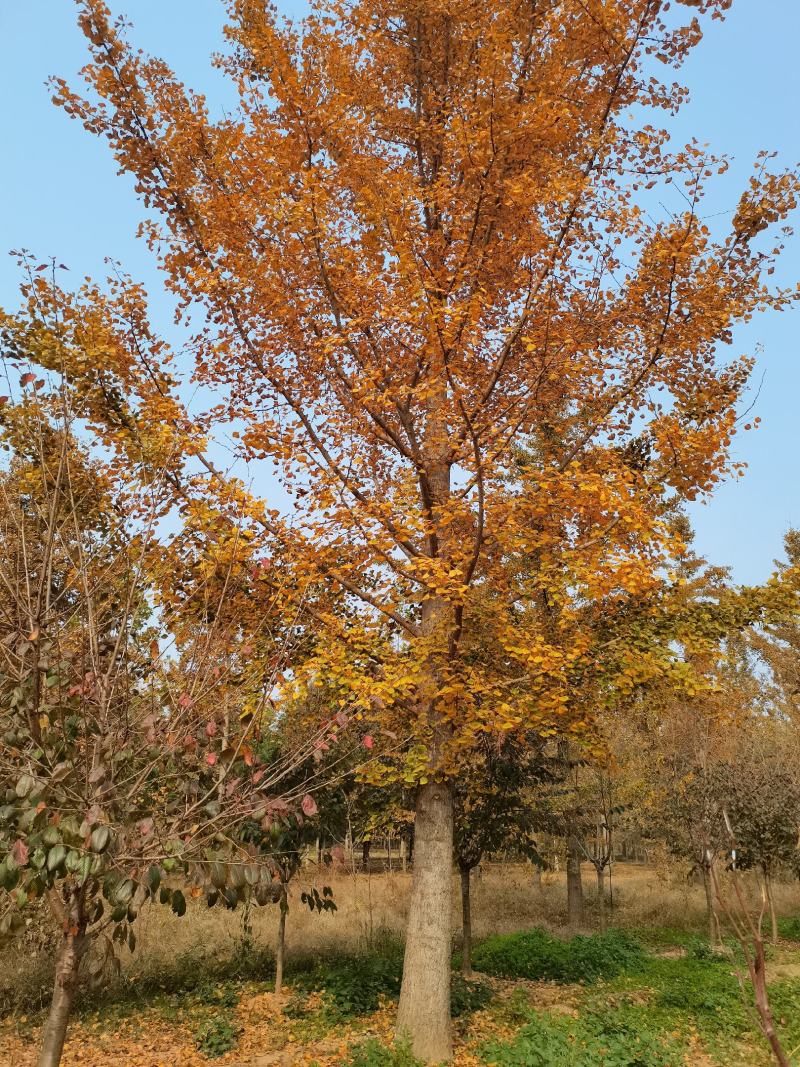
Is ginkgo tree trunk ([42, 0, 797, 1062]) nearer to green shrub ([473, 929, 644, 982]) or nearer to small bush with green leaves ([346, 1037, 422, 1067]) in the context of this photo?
small bush with green leaves ([346, 1037, 422, 1067])

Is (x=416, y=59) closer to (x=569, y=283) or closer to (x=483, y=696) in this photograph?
(x=569, y=283)

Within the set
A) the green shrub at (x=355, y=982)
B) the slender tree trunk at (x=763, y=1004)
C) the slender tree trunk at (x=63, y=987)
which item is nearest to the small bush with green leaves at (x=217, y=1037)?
the green shrub at (x=355, y=982)

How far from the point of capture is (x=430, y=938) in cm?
730

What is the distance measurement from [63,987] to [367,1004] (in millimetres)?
6148

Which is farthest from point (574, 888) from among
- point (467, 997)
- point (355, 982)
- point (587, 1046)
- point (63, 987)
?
point (63, 987)

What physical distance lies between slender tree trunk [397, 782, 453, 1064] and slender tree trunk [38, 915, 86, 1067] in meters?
4.35

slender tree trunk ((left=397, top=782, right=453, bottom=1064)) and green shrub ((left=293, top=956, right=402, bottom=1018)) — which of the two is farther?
green shrub ((left=293, top=956, right=402, bottom=1018))

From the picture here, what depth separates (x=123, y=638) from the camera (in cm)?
399

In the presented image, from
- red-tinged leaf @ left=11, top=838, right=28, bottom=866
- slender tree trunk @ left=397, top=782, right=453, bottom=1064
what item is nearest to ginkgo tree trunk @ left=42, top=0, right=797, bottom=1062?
slender tree trunk @ left=397, top=782, right=453, bottom=1064

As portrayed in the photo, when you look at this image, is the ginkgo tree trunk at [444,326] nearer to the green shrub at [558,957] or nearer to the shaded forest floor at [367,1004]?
the shaded forest floor at [367,1004]

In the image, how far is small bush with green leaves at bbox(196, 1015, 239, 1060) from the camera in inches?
297

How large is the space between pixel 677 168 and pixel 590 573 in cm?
487

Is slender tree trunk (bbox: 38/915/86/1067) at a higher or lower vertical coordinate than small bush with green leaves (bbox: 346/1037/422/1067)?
higher

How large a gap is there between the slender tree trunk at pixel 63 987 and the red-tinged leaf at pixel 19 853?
1.08m
